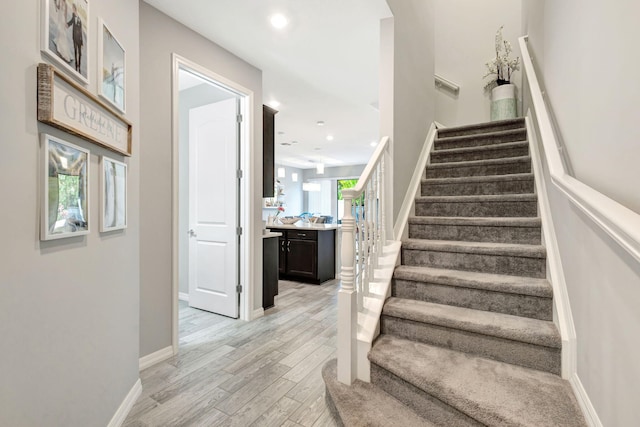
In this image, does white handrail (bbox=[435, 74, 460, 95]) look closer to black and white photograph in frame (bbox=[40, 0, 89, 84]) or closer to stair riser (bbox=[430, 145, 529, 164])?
stair riser (bbox=[430, 145, 529, 164])

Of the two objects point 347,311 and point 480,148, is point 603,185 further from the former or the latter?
point 480,148

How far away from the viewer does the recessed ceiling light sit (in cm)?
233

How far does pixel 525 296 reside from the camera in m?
1.71

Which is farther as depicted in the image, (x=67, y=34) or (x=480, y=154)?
(x=480, y=154)

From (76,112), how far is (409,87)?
2534 millimetres

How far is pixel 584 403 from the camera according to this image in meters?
1.18

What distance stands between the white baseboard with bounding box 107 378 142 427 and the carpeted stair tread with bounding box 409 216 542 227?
7.52 feet

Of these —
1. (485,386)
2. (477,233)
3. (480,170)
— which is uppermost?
(480,170)

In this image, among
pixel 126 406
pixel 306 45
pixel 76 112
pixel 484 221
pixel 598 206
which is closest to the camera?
pixel 598 206

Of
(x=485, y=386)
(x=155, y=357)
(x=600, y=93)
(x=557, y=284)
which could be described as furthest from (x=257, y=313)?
(x=600, y=93)

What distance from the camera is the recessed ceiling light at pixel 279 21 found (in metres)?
2.33

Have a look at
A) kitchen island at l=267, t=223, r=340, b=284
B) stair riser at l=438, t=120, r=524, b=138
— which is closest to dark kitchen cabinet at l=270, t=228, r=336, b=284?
kitchen island at l=267, t=223, r=340, b=284

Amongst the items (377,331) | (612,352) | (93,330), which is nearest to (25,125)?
(93,330)

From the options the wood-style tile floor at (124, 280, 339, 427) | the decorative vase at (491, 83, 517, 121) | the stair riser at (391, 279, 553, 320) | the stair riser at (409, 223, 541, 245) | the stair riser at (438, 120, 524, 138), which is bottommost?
the wood-style tile floor at (124, 280, 339, 427)
